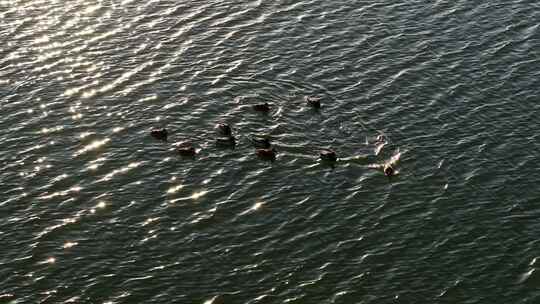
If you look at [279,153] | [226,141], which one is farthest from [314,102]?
[226,141]

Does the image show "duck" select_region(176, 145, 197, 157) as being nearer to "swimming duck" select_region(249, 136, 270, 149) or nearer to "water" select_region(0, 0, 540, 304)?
"water" select_region(0, 0, 540, 304)

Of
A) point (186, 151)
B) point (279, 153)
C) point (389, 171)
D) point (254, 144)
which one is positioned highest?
point (186, 151)

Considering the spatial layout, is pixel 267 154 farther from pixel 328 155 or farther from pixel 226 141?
pixel 328 155

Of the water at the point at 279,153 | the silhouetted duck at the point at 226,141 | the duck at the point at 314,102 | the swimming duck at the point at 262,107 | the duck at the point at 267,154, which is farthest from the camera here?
the duck at the point at 314,102

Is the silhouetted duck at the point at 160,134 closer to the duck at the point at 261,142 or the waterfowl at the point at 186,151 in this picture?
the waterfowl at the point at 186,151

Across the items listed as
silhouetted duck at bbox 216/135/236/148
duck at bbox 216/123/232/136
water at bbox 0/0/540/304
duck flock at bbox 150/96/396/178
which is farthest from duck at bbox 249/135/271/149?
duck at bbox 216/123/232/136

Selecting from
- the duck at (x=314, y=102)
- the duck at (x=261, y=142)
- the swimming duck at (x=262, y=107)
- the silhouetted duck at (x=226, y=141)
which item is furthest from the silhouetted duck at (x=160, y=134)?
the duck at (x=314, y=102)
